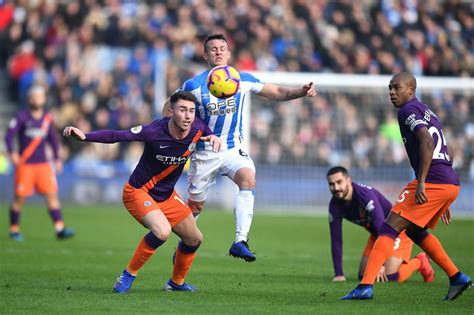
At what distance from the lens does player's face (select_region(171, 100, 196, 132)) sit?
31.4 feet

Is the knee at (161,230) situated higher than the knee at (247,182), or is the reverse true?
the knee at (247,182)

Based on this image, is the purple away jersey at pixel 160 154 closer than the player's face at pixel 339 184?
Yes

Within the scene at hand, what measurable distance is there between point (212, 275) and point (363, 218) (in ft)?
6.62

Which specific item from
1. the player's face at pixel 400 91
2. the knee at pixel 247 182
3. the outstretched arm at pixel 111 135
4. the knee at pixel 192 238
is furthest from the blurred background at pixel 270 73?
the player's face at pixel 400 91

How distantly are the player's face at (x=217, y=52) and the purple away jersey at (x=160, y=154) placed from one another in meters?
0.97

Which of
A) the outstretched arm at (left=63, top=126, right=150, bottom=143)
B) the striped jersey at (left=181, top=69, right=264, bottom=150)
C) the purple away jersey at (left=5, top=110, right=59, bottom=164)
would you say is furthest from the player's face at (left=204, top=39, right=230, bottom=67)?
the purple away jersey at (left=5, top=110, right=59, bottom=164)

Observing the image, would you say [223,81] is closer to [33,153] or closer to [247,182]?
[247,182]

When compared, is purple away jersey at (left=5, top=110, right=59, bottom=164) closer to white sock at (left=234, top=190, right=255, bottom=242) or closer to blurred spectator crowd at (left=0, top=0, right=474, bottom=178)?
blurred spectator crowd at (left=0, top=0, right=474, bottom=178)

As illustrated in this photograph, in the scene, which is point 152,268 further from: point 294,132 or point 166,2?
point 166,2

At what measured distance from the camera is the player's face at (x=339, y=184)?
11.5 meters

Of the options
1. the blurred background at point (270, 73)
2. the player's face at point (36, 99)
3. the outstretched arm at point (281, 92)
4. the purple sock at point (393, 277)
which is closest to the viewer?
the outstretched arm at point (281, 92)

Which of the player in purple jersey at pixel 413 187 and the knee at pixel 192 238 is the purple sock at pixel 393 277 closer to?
the player in purple jersey at pixel 413 187

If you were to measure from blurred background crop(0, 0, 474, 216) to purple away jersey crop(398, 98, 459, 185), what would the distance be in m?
12.5

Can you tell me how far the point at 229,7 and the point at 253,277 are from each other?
58.3ft
